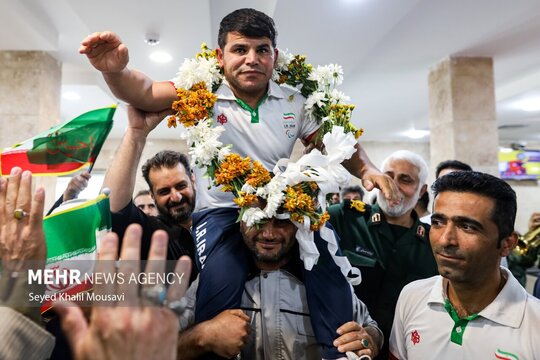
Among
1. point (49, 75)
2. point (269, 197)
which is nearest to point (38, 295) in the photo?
point (269, 197)

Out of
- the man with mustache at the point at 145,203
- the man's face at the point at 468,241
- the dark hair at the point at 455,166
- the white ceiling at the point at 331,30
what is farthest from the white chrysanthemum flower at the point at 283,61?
the man with mustache at the point at 145,203

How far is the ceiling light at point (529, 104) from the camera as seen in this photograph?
806cm

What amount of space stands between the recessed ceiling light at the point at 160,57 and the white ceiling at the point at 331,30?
0.26 ft

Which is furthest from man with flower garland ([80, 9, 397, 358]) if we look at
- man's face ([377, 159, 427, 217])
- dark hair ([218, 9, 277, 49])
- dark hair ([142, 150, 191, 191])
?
man's face ([377, 159, 427, 217])

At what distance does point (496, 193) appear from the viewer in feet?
5.97

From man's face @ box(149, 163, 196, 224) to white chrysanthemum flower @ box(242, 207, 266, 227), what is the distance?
3.20 ft

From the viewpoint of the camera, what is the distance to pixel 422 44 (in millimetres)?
5371

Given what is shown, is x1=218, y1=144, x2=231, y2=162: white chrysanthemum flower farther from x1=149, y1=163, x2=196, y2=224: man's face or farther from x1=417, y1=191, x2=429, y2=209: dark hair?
x1=417, y1=191, x2=429, y2=209: dark hair

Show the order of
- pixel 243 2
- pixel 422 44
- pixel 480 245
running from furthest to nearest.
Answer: pixel 422 44 → pixel 243 2 → pixel 480 245

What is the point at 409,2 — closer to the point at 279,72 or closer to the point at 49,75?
the point at 279,72

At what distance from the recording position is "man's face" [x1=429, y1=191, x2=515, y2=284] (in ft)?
5.76

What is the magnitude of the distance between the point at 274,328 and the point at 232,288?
0.88 feet

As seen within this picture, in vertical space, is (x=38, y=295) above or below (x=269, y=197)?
below

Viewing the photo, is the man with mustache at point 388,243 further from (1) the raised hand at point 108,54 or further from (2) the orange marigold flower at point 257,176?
(1) the raised hand at point 108,54
